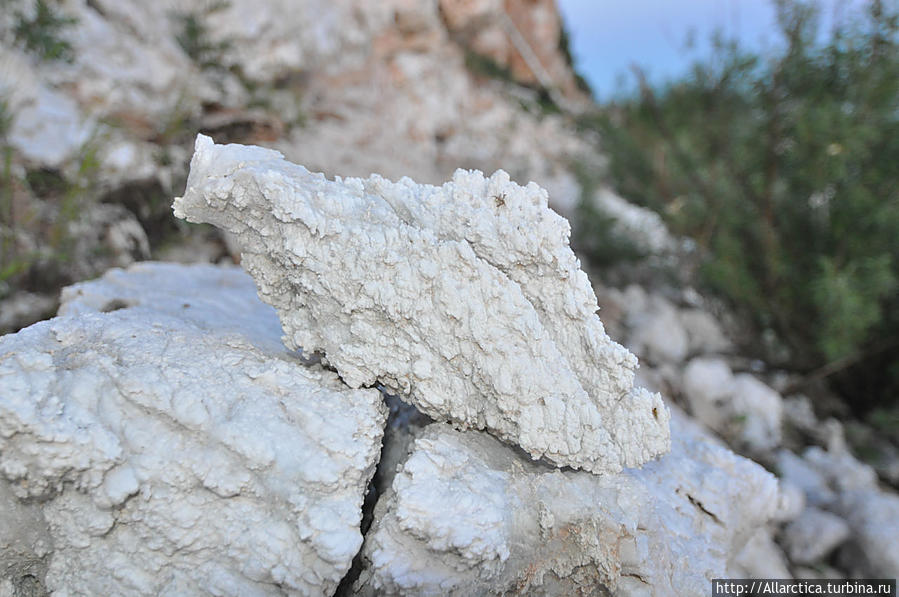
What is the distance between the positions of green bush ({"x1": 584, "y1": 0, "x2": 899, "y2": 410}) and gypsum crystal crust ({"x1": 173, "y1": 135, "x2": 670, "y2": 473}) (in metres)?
2.58

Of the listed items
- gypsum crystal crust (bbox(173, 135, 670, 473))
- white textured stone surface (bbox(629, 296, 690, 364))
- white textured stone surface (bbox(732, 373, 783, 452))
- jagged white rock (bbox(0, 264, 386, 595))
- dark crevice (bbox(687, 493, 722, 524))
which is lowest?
jagged white rock (bbox(0, 264, 386, 595))

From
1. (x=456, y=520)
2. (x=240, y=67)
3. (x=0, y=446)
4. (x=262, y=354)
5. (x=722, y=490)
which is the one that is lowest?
(x=0, y=446)

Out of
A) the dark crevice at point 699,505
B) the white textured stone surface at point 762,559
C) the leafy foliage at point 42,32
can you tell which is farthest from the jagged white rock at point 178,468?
the leafy foliage at point 42,32

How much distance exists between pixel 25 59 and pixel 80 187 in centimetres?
140

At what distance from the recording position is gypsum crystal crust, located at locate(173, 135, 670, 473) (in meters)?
1.47

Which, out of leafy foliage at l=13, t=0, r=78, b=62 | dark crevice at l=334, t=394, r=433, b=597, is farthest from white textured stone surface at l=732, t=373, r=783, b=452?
leafy foliage at l=13, t=0, r=78, b=62

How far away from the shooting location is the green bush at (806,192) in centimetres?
351

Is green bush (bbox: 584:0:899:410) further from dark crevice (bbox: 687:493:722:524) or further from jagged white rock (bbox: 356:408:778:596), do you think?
jagged white rock (bbox: 356:408:778:596)

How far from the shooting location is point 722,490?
70.9 inches

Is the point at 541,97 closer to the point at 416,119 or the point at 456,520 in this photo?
the point at 416,119

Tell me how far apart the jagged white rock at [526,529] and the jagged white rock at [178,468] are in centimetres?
13

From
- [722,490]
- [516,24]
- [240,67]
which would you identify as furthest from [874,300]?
[516,24]

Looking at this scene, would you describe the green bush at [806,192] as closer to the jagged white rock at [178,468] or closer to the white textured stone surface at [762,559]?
the white textured stone surface at [762,559]

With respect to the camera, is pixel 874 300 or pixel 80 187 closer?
pixel 80 187
